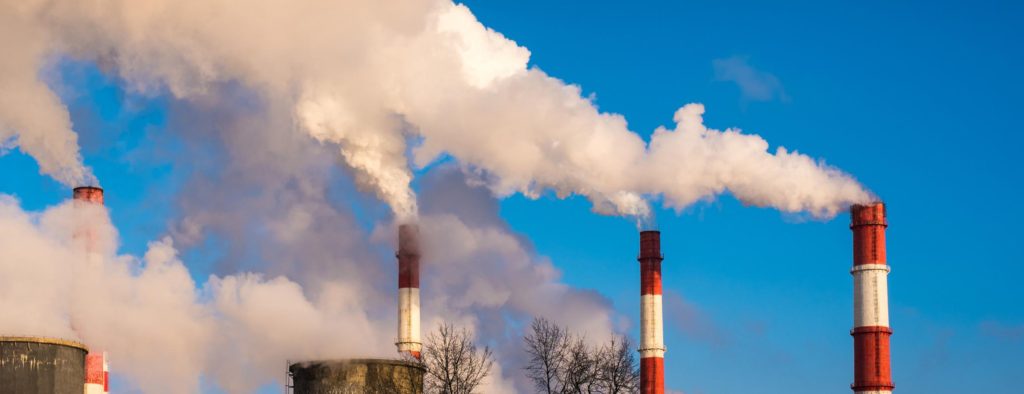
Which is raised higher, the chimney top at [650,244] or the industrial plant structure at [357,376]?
the chimney top at [650,244]

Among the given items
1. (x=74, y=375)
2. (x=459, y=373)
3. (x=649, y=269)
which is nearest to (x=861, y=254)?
(x=649, y=269)

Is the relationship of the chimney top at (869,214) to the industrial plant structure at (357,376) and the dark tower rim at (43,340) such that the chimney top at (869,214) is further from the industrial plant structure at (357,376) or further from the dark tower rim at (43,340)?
the dark tower rim at (43,340)

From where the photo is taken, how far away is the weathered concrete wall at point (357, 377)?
136ft

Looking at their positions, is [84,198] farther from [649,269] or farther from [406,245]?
[649,269]

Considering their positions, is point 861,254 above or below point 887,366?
above

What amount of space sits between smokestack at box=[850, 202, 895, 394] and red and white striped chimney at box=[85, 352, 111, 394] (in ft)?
70.1

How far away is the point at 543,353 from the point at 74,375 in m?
13.4

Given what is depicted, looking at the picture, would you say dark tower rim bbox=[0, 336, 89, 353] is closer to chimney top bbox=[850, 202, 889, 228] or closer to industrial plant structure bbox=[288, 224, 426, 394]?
industrial plant structure bbox=[288, 224, 426, 394]

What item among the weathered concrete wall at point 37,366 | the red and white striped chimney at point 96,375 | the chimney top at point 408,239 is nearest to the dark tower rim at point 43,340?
the weathered concrete wall at point 37,366

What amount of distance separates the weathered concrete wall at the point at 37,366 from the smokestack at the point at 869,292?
21653mm

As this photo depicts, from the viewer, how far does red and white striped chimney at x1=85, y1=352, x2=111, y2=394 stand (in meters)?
52.3

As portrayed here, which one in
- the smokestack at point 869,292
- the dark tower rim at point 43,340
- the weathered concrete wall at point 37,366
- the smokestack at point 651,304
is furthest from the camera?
the smokestack at point 651,304

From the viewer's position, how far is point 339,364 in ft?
137

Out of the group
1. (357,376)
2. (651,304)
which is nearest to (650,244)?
(651,304)
